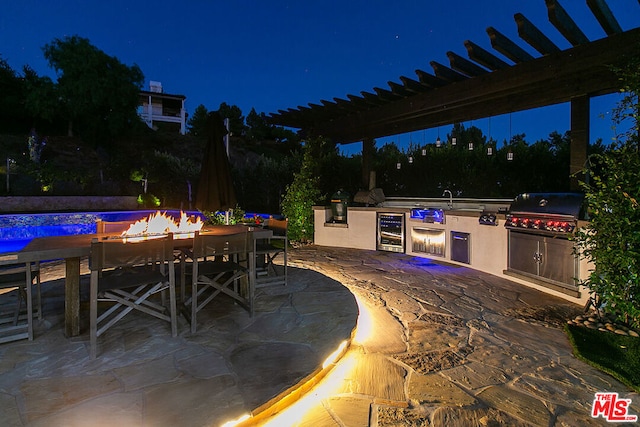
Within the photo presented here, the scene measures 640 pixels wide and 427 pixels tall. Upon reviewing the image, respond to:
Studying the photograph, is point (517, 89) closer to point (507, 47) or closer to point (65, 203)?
point (507, 47)

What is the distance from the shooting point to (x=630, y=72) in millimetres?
3168

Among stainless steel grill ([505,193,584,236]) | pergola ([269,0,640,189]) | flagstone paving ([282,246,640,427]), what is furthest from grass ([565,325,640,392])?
pergola ([269,0,640,189])

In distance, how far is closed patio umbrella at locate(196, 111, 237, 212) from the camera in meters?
4.60

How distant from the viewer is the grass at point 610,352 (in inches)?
99.9

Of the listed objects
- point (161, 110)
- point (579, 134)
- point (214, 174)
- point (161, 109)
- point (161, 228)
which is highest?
point (161, 109)

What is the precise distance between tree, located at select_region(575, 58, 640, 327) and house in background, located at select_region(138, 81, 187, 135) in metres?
33.1

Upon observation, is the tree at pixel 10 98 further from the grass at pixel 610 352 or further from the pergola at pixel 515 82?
the grass at pixel 610 352

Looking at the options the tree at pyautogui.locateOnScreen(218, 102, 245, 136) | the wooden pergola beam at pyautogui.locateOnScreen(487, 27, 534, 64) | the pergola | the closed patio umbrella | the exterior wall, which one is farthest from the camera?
the exterior wall

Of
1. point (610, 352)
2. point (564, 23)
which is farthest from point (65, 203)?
point (610, 352)

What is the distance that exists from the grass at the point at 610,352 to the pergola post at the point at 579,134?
2779 millimetres

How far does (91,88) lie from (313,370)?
2756 cm

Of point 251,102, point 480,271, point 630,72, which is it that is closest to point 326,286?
point 480,271

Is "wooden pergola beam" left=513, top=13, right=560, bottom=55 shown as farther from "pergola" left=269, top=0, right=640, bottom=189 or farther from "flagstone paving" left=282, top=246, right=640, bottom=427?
"flagstone paving" left=282, top=246, right=640, bottom=427

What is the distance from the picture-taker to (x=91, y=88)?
2303 centimetres
